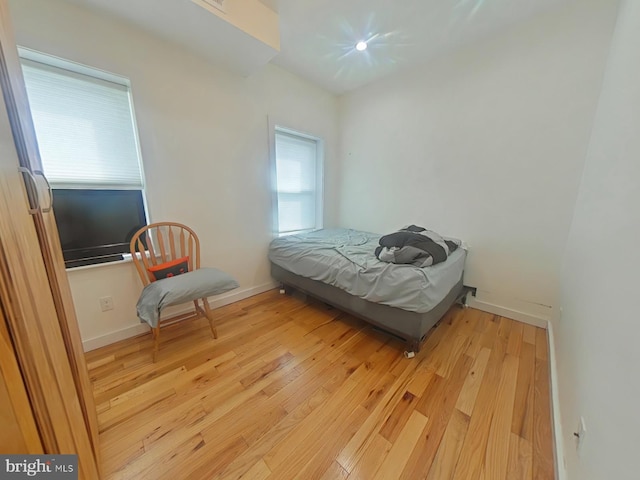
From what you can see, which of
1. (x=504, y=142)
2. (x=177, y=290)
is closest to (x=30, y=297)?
(x=177, y=290)

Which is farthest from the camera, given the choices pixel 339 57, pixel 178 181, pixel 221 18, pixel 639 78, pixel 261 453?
pixel 339 57

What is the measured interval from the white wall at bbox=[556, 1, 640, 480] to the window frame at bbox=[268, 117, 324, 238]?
2422mm

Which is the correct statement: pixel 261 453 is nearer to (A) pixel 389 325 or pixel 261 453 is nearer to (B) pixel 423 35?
(A) pixel 389 325

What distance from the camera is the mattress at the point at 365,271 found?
154 cm

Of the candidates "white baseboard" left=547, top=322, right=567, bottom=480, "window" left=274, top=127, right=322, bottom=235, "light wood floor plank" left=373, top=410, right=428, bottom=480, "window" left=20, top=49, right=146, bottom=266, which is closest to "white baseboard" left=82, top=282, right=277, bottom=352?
"window" left=20, top=49, right=146, bottom=266

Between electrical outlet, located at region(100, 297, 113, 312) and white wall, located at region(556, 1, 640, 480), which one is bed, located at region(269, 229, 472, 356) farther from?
electrical outlet, located at region(100, 297, 113, 312)

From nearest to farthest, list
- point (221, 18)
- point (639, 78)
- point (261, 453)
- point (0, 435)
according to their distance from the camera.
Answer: point (0, 435), point (639, 78), point (261, 453), point (221, 18)

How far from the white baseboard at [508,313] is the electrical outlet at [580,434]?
1498 mm

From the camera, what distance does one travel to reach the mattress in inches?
60.7

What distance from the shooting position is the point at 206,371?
1.50 meters

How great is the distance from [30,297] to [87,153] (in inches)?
60.6

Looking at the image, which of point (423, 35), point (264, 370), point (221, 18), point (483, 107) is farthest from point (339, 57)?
point (264, 370)

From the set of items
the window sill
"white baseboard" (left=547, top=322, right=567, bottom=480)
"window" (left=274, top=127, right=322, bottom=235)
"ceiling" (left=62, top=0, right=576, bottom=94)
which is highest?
"ceiling" (left=62, top=0, right=576, bottom=94)

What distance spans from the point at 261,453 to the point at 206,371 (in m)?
0.68
